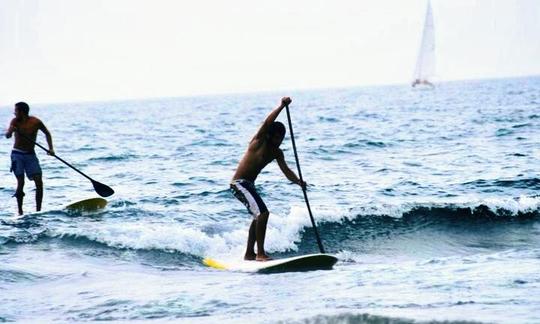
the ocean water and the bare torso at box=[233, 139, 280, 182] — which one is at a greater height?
the bare torso at box=[233, 139, 280, 182]

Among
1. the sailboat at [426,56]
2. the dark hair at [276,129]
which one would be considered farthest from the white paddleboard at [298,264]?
the sailboat at [426,56]

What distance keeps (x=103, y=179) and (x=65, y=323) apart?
12.6 meters

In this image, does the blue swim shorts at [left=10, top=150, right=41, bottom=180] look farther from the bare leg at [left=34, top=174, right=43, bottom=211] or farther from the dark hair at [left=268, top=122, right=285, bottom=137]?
the dark hair at [left=268, top=122, right=285, bottom=137]

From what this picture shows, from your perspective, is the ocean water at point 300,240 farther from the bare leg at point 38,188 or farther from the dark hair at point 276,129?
the dark hair at point 276,129

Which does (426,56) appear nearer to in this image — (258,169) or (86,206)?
(86,206)

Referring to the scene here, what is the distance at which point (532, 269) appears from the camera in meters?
7.42

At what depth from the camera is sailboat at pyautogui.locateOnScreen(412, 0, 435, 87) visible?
278ft

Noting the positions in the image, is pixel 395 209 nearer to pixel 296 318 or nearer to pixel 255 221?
pixel 255 221

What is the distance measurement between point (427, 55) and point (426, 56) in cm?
33

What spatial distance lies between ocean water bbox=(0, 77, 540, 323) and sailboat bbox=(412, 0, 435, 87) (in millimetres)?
63970

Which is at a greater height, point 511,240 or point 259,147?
point 259,147

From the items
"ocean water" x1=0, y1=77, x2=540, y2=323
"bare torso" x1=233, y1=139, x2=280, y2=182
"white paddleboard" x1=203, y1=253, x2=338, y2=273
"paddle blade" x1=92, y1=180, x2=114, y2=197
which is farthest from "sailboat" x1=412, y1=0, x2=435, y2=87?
"white paddleboard" x1=203, y1=253, x2=338, y2=273

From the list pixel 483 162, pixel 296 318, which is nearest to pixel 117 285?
pixel 296 318

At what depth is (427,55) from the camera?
3531 inches
